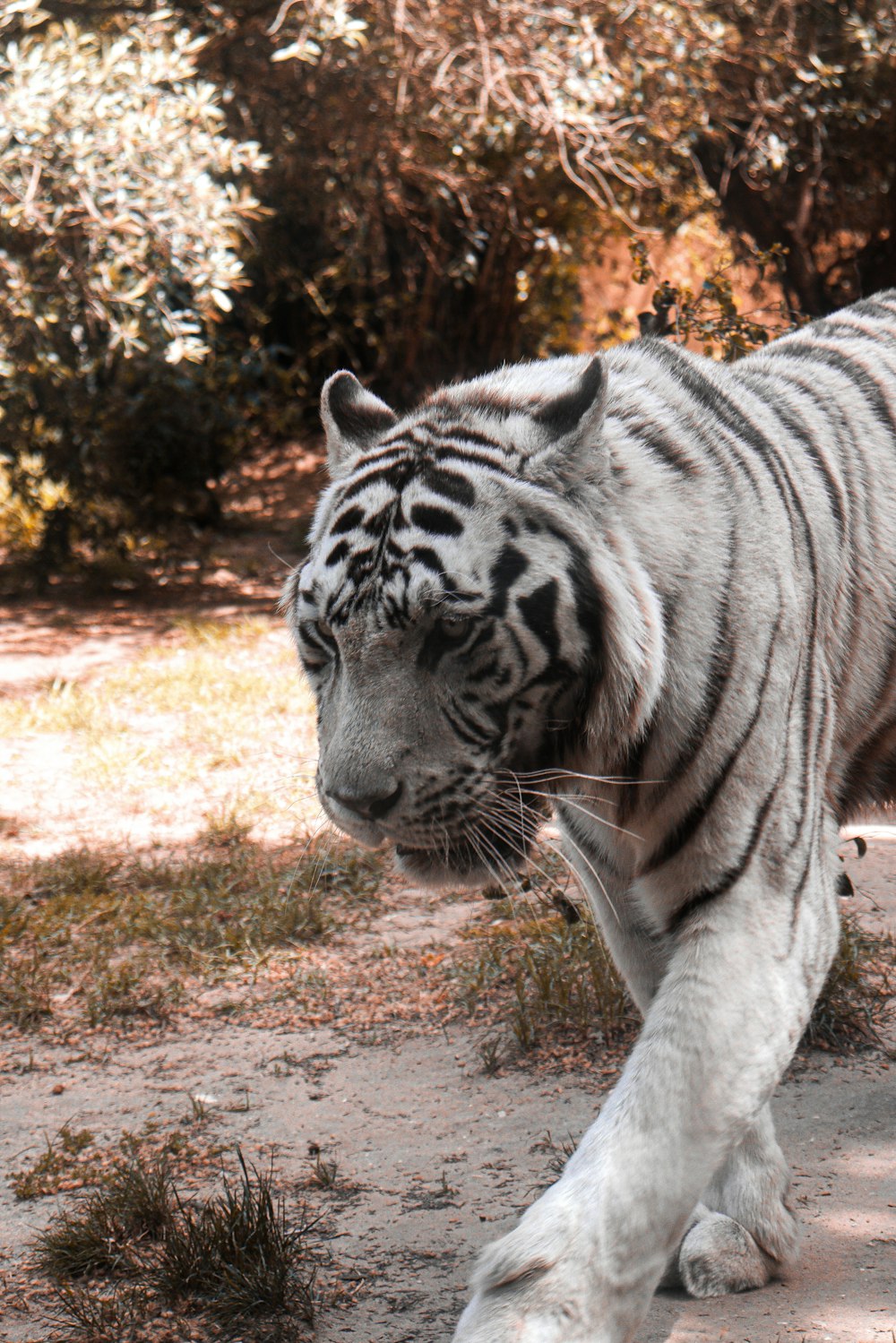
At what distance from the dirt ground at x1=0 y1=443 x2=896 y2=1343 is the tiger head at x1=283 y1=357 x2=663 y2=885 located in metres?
1.03

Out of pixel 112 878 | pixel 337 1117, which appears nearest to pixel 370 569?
pixel 337 1117

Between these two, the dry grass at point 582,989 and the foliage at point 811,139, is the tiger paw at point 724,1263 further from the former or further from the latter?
the foliage at point 811,139

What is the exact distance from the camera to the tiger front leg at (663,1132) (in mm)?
2113

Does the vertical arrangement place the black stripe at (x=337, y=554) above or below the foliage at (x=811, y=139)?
below

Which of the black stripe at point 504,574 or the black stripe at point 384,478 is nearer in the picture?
the black stripe at point 504,574

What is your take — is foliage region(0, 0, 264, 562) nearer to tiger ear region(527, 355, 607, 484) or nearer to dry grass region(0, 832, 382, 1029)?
dry grass region(0, 832, 382, 1029)

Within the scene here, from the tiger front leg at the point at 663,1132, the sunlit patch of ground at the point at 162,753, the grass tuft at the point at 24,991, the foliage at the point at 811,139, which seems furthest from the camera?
the foliage at the point at 811,139

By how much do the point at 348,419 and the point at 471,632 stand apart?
67 centimetres

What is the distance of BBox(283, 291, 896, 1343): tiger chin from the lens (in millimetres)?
2209

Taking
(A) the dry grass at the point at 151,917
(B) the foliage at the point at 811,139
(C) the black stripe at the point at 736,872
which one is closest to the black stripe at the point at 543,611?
(C) the black stripe at the point at 736,872

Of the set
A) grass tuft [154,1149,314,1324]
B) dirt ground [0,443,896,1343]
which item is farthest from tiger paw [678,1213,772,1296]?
grass tuft [154,1149,314,1324]

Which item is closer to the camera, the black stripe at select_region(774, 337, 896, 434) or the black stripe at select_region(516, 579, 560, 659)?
the black stripe at select_region(516, 579, 560, 659)

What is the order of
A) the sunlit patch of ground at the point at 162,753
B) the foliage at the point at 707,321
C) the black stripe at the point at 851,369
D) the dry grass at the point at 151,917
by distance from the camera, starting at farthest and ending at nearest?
the sunlit patch of ground at the point at 162,753
the foliage at the point at 707,321
the dry grass at the point at 151,917
the black stripe at the point at 851,369

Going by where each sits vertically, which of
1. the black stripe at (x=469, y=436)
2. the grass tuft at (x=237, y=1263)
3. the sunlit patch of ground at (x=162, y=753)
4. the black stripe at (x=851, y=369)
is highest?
the black stripe at (x=851, y=369)
